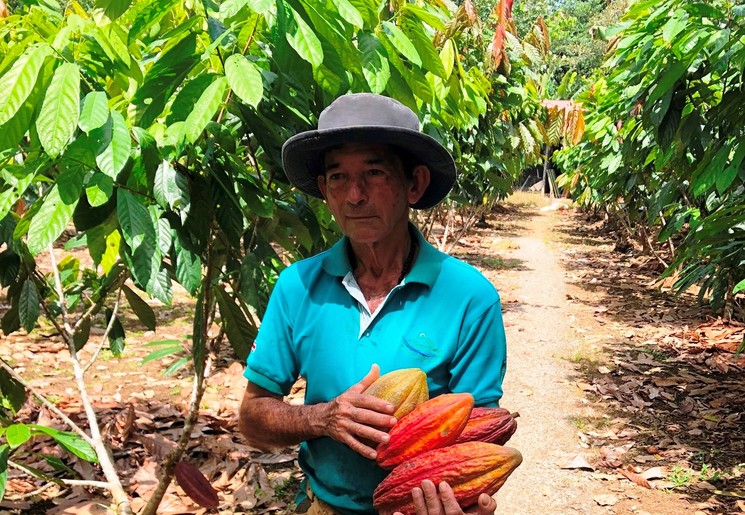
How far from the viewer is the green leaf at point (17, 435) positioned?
1.34 metres

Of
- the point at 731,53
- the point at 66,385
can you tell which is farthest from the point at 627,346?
the point at 66,385

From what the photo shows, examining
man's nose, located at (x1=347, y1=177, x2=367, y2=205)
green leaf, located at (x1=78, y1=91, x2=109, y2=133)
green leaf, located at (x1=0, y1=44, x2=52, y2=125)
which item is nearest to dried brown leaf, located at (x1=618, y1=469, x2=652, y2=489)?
man's nose, located at (x1=347, y1=177, x2=367, y2=205)

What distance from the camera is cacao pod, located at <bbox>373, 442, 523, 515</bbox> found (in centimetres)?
115

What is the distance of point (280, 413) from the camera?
1.38 meters

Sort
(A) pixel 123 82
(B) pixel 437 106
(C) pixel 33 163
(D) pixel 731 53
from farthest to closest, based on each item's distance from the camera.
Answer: (D) pixel 731 53
(B) pixel 437 106
(A) pixel 123 82
(C) pixel 33 163

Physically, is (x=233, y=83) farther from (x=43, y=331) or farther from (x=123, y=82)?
(x=43, y=331)

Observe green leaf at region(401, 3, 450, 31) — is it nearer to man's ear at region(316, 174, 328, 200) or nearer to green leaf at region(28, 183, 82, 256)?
man's ear at region(316, 174, 328, 200)

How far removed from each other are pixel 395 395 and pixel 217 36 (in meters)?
0.93

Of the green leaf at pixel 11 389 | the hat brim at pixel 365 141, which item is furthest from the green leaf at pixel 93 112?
the green leaf at pixel 11 389

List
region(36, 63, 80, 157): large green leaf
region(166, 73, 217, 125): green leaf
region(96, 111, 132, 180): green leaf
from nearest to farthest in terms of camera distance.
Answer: region(36, 63, 80, 157): large green leaf, region(96, 111, 132, 180): green leaf, region(166, 73, 217, 125): green leaf

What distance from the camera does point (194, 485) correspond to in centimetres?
245

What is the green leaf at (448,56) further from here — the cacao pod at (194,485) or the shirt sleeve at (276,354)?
the cacao pod at (194,485)

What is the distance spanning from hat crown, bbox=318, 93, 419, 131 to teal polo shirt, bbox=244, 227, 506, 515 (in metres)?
0.28

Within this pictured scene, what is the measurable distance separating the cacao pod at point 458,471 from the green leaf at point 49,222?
780 millimetres
